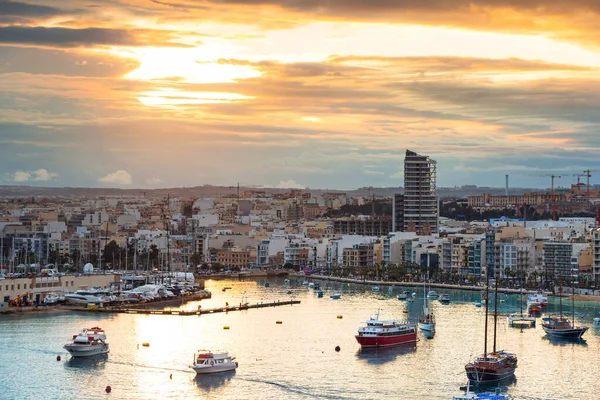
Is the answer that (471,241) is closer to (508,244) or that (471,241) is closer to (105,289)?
→ (508,244)

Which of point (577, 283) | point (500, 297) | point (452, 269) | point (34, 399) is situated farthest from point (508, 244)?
point (34, 399)

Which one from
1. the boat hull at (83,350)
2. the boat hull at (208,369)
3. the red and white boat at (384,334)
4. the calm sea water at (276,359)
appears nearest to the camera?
the calm sea water at (276,359)

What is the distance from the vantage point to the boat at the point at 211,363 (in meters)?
20.5

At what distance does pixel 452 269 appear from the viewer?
1844 inches

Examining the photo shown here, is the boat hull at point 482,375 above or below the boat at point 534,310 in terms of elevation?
below

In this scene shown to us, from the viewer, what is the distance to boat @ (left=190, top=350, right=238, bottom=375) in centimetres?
2045

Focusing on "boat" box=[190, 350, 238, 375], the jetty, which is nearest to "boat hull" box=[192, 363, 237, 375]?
"boat" box=[190, 350, 238, 375]

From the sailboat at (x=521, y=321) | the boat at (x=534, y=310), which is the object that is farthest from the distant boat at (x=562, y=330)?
the boat at (x=534, y=310)

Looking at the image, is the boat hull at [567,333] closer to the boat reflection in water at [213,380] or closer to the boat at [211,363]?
the boat at [211,363]

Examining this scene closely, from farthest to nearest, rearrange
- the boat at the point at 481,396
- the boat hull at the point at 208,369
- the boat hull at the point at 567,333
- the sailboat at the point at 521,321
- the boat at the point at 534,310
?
the boat at the point at 534,310 → the sailboat at the point at 521,321 → the boat hull at the point at 567,333 → the boat hull at the point at 208,369 → the boat at the point at 481,396

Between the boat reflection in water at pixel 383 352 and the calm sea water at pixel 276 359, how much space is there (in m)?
0.02

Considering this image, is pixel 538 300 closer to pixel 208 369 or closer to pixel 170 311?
pixel 170 311

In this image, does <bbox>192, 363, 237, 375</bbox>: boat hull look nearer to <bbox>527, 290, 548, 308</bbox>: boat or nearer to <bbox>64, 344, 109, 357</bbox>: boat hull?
<bbox>64, 344, 109, 357</bbox>: boat hull

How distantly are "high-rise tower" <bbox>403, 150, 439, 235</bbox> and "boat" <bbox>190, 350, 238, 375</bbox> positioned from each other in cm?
4174
